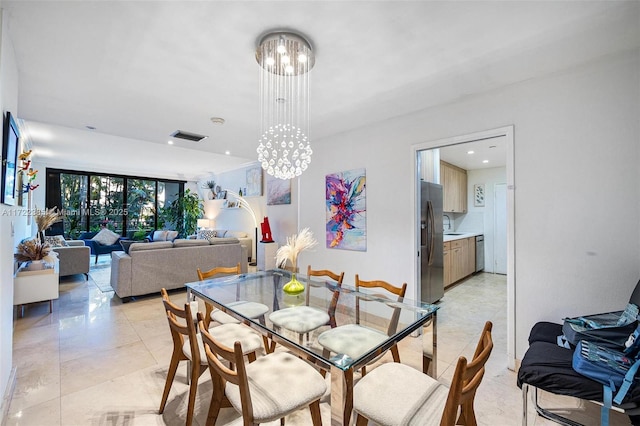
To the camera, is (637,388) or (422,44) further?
(422,44)

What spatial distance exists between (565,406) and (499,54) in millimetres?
2445

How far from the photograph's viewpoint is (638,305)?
157 cm

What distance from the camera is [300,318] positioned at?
182 centimetres

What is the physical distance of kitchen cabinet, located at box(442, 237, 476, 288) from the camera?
448 cm

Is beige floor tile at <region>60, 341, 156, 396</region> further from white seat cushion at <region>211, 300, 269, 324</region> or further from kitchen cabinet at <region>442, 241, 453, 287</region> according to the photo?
→ kitchen cabinet at <region>442, 241, 453, 287</region>

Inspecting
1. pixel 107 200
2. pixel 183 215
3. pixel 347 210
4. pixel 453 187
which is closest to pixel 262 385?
pixel 347 210

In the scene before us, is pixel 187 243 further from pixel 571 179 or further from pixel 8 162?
pixel 571 179

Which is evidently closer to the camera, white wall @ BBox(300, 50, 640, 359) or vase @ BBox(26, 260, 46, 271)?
white wall @ BBox(300, 50, 640, 359)

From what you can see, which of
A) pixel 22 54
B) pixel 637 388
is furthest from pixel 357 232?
pixel 22 54

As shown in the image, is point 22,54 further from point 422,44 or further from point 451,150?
point 451,150

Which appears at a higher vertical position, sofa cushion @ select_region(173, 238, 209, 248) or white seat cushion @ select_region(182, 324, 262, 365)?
sofa cushion @ select_region(173, 238, 209, 248)

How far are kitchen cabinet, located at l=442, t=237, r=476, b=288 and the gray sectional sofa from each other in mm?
3758

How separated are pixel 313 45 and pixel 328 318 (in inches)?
73.2

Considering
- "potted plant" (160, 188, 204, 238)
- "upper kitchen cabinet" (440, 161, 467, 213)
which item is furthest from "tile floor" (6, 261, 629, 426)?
"potted plant" (160, 188, 204, 238)
